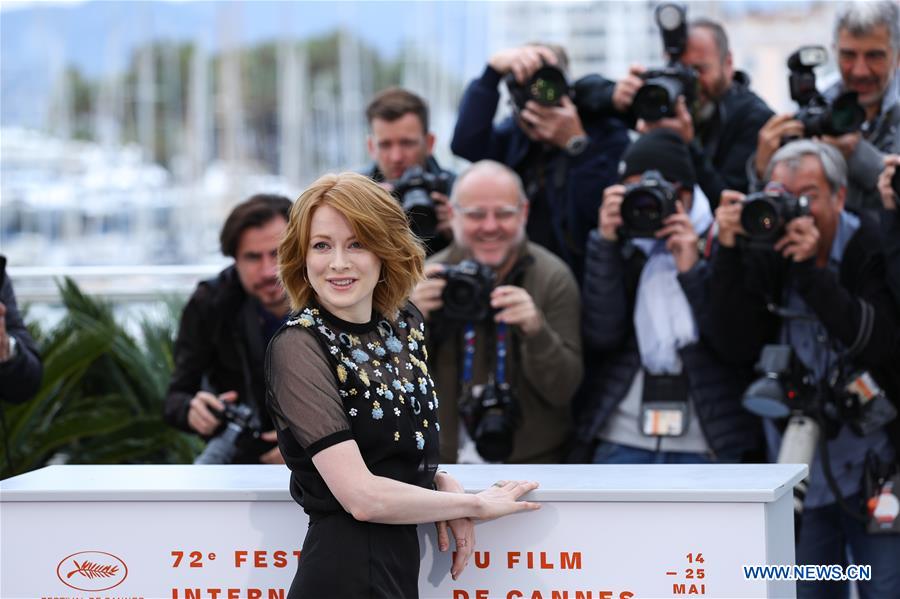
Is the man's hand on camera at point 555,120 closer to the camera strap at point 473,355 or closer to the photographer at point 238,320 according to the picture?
the camera strap at point 473,355

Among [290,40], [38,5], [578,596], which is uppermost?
[38,5]

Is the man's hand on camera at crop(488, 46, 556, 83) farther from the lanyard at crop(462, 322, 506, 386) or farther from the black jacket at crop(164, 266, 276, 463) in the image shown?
the black jacket at crop(164, 266, 276, 463)

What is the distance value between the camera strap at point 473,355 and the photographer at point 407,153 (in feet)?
1.70

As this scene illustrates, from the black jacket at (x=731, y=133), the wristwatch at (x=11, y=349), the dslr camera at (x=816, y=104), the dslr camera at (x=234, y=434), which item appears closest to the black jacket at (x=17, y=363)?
the wristwatch at (x=11, y=349)

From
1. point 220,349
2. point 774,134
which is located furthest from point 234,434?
point 774,134

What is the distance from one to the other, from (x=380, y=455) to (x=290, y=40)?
56.2 ft

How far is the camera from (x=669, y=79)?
4.81 metres

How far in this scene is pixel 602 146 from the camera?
5137 millimetres

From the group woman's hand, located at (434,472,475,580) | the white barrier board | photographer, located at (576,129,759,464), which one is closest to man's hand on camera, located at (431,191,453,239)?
photographer, located at (576,129,759,464)

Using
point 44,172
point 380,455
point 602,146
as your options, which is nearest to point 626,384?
point 602,146

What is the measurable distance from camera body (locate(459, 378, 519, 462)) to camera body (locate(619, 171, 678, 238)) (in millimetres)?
719

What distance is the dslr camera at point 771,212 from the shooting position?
4.15 metres

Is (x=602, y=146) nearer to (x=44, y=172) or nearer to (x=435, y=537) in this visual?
(x=435, y=537)

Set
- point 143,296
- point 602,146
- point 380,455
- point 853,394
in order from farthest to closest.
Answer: point 143,296 → point 602,146 → point 853,394 → point 380,455
